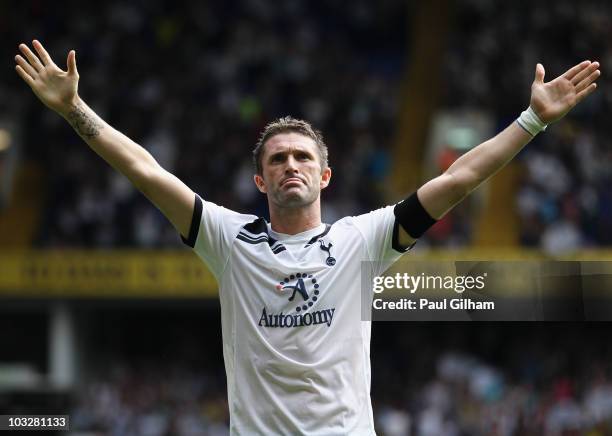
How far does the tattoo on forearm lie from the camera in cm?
526

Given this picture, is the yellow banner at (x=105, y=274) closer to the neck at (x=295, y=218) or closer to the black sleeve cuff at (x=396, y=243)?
the neck at (x=295, y=218)

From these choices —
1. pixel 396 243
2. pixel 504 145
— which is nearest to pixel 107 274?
pixel 396 243

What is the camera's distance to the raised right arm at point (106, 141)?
5219mm

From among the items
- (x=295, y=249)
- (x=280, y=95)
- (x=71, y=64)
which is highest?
(x=280, y=95)

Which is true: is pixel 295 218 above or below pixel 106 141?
below

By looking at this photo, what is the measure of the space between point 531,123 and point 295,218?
1.15 meters

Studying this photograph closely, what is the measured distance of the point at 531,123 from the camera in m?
5.18

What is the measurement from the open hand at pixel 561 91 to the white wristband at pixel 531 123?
0.02 m

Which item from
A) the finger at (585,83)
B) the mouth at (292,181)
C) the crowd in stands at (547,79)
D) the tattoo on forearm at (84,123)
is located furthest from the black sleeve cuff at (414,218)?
the crowd in stands at (547,79)

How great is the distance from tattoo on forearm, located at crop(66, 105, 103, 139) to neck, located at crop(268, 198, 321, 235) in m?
0.87

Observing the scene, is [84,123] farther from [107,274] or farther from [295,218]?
[107,274]

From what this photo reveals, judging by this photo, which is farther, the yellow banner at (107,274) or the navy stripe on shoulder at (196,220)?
the yellow banner at (107,274)

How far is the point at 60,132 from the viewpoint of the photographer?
22.4 metres

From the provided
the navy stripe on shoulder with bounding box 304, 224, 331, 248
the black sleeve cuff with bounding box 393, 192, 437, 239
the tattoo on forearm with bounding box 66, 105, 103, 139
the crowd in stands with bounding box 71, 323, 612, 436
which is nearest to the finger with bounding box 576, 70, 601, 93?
the black sleeve cuff with bounding box 393, 192, 437, 239
